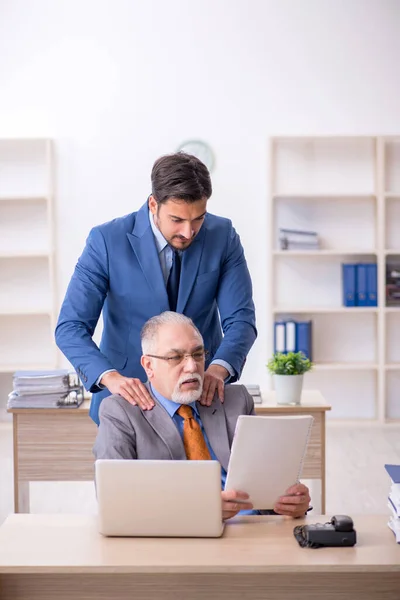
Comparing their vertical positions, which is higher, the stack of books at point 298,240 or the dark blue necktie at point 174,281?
the stack of books at point 298,240

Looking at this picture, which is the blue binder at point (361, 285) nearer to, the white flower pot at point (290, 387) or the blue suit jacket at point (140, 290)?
the white flower pot at point (290, 387)

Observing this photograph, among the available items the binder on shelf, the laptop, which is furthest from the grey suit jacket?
the binder on shelf

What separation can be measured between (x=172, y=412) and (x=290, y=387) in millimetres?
1511

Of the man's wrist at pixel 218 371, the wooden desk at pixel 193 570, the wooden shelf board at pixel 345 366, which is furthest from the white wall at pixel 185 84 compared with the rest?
the wooden desk at pixel 193 570

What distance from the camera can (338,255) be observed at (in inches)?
262

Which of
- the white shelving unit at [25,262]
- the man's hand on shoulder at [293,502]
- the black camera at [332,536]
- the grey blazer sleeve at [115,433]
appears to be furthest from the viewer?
the white shelving unit at [25,262]

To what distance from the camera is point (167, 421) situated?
8.37ft

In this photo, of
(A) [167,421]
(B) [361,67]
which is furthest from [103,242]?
(B) [361,67]

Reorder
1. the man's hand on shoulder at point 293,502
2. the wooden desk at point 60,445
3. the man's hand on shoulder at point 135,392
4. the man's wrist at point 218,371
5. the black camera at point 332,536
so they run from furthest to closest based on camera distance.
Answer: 1. the wooden desk at point 60,445
2. the man's wrist at point 218,371
3. the man's hand on shoulder at point 135,392
4. the man's hand on shoulder at point 293,502
5. the black camera at point 332,536

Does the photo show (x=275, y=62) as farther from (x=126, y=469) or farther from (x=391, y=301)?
(x=126, y=469)

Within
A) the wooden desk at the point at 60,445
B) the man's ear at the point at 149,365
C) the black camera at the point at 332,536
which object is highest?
the man's ear at the point at 149,365

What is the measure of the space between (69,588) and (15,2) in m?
5.43

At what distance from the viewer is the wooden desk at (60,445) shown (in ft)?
12.9

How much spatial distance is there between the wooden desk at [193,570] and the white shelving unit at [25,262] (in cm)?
460
